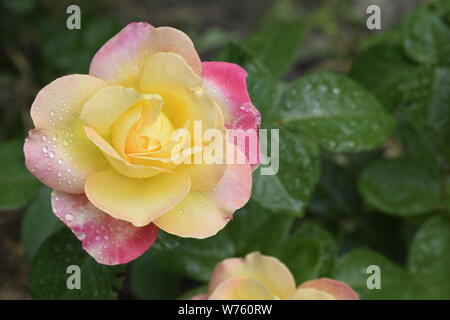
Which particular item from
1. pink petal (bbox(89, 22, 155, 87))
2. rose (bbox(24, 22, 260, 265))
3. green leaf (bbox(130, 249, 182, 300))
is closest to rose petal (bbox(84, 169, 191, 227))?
rose (bbox(24, 22, 260, 265))

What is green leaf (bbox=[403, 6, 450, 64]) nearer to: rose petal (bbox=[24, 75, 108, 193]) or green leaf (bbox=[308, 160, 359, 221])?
green leaf (bbox=[308, 160, 359, 221])

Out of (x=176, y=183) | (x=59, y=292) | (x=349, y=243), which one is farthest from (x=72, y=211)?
(x=349, y=243)

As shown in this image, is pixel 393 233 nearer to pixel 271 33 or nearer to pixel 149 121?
pixel 271 33

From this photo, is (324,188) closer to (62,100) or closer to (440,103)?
(440,103)

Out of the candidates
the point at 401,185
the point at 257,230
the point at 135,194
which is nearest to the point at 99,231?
the point at 135,194

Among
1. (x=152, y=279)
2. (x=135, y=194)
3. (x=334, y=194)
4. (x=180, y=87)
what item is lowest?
(x=152, y=279)

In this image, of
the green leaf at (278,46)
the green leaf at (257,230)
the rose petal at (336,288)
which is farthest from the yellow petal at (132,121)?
the green leaf at (278,46)

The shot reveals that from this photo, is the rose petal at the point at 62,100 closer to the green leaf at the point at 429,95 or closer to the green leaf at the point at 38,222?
the green leaf at the point at 38,222

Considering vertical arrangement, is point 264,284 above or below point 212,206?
below
